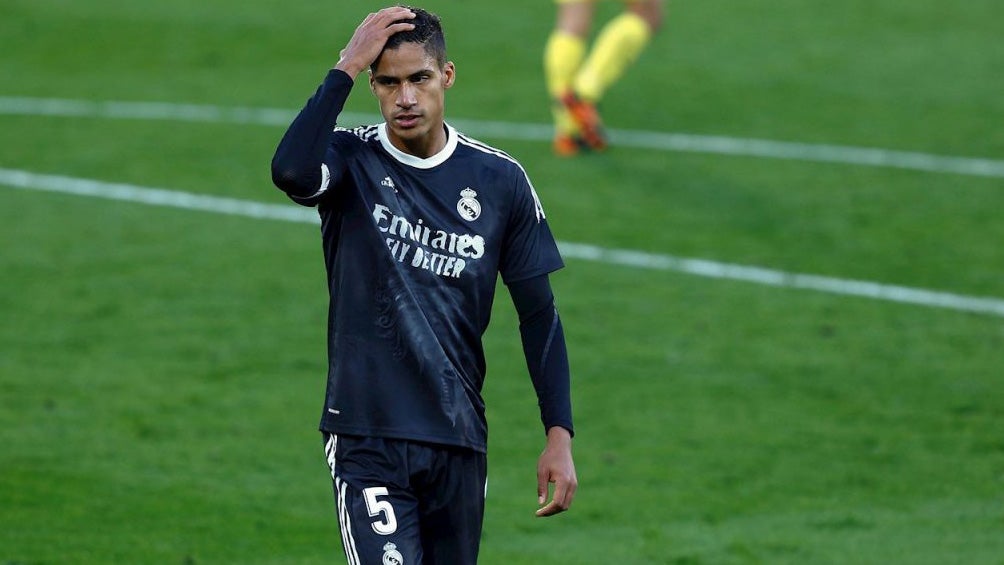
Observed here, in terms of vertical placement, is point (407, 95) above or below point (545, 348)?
above

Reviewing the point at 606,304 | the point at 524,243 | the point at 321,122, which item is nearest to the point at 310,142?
the point at 321,122

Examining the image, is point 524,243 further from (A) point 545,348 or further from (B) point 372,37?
(B) point 372,37

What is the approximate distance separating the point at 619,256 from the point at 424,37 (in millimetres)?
7286

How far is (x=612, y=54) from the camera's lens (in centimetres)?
1461

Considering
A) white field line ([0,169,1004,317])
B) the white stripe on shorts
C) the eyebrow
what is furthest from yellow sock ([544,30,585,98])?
the white stripe on shorts

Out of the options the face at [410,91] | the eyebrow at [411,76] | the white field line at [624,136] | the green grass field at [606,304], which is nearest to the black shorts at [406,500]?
the face at [410,91]

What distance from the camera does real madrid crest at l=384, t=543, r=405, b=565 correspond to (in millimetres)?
5094

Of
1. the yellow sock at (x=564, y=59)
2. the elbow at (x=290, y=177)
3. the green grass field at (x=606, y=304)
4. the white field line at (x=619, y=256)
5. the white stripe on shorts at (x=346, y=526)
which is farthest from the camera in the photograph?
the yellow sock at (x=564, y=59)

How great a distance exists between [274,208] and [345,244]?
26.9ft

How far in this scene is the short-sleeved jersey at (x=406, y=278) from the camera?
17.0ft

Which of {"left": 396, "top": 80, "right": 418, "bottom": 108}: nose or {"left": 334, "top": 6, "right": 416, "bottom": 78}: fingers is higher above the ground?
{"left": 334, "top": 6, "right": 416, "bottom": 78}: fingers

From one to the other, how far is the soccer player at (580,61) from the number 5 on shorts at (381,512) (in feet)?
30.9

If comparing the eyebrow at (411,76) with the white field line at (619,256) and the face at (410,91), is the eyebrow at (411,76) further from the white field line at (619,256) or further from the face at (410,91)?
the white field line at (619,256)

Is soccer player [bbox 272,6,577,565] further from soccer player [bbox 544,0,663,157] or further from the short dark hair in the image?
soccer player [bbox 544,0,663,157]
